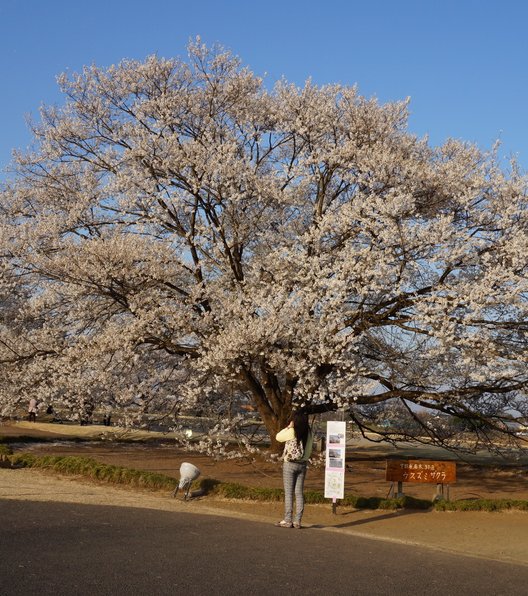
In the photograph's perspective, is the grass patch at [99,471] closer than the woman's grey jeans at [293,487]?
No

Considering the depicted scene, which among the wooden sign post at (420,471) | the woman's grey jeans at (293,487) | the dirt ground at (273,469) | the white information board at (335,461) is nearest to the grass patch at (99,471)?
the dirt ground at (273,469)

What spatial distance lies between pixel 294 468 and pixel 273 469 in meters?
9.49

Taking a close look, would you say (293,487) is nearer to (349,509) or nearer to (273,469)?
(349,509)

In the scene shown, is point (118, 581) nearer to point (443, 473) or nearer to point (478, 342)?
point (443, 473)

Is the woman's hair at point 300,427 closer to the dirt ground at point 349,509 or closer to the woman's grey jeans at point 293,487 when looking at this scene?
the woman's grey jeans at point 293,487

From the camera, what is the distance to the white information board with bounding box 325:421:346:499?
14.1m

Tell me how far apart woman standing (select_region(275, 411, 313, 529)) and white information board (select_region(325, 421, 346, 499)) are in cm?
204

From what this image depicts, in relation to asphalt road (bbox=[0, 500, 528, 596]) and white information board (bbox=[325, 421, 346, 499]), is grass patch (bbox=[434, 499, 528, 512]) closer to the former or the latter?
white information board (bbox=[325, 421, 346, 499])

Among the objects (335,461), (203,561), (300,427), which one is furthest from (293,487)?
(203,561)

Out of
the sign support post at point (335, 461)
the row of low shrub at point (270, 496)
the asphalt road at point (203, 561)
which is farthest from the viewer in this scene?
the row of low shrub at point (270, 496)

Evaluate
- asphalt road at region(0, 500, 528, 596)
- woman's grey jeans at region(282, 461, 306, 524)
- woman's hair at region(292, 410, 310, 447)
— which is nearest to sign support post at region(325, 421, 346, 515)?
woman's hair at region(292, 410, 310, 447)

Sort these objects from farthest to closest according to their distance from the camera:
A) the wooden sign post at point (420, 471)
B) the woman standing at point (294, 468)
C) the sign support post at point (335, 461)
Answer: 1. the wooden sign post at point (420, 471)
2. the sign support post at point (335, 461)
3. the woman standing at point (294, 468)

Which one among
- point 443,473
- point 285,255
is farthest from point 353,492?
point 285,255

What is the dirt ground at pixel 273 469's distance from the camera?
18.6 metres
